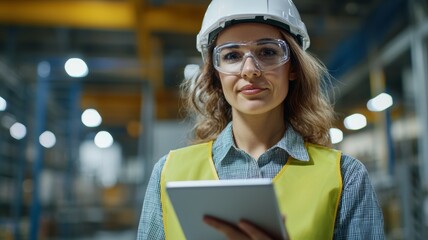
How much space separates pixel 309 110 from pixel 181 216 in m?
0.56

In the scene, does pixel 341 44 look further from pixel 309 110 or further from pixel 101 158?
pixel 101 158

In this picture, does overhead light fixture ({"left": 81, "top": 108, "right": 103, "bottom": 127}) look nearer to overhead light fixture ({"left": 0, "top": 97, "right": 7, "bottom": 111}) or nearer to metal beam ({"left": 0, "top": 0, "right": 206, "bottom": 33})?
metal beam ({"left": 0, "top": 0, "right": 206, "bottom": 33})

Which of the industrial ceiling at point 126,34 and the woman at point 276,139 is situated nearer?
the woman at point 276,139

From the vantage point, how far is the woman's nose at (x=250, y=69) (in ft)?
4.07

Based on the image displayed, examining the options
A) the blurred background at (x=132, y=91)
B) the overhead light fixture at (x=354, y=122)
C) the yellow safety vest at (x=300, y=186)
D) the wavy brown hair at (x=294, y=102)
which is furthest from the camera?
the overhead light fixture at (x=354, y=122)

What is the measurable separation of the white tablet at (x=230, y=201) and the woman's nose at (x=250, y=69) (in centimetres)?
37

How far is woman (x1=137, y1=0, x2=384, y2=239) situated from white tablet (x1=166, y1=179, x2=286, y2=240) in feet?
0.67

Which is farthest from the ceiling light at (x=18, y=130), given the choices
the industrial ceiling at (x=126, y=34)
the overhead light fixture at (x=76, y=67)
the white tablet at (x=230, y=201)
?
the white tablet at (x=230, y=201)

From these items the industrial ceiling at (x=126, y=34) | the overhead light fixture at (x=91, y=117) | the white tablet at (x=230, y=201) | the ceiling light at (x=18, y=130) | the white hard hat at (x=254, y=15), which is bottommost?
the white tablet at (x=230, y=201)

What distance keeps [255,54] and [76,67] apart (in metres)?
5.13

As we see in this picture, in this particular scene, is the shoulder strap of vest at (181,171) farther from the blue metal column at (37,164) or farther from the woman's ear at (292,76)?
the blue metal column at (37,164)

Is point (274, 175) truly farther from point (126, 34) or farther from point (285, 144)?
point (126, 34)

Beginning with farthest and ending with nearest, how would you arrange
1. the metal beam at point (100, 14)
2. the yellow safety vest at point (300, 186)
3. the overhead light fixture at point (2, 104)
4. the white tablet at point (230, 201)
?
the metal beam at point (100, 14), the overhead light fixture at point (2, 104), the yellow safety vest at point (300, 186), the white tablet at point (230, 201)

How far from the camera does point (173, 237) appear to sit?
1253mm
